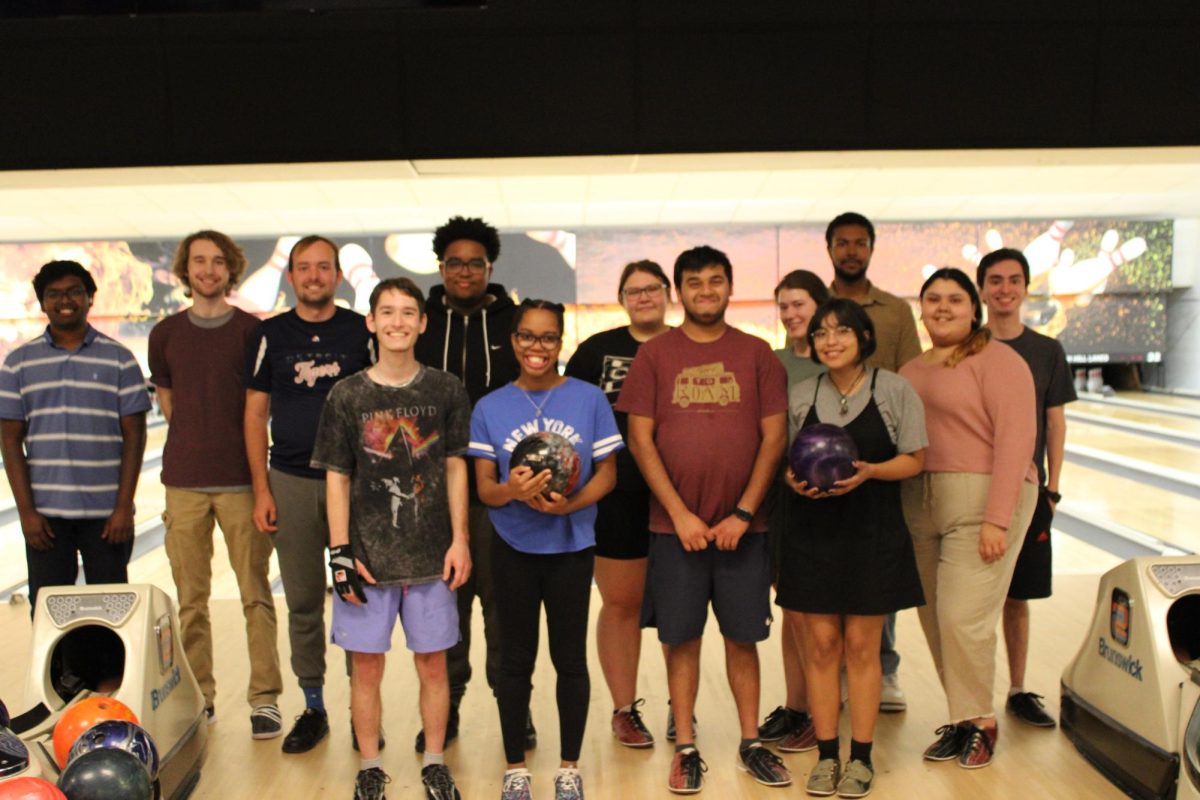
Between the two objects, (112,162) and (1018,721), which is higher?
(112,162)

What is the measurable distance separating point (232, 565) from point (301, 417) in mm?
499

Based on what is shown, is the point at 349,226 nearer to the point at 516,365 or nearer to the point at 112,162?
the point at 112,162

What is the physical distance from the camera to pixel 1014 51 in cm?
321

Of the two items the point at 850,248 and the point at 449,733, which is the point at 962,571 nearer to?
the point at 850,248

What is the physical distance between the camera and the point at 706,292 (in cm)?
236

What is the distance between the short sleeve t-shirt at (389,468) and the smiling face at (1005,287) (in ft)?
4.68

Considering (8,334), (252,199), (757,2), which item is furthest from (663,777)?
(8,334)

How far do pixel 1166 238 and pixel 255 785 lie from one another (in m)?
8.83

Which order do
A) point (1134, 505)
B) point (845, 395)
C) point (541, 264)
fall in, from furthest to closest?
point (541, 264) < point (1134, 505) < point (845, 395)

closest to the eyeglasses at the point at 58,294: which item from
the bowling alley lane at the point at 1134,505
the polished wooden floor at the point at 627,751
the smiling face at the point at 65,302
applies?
the smiling face at the point at 65,302

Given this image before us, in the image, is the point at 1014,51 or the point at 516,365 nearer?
the point at 516,365

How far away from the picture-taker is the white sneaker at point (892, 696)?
2.87 metres

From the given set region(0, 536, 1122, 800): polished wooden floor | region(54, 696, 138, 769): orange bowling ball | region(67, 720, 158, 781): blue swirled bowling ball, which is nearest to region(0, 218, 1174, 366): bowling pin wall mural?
region(0, 536, 1122, 800): polished wooden floor

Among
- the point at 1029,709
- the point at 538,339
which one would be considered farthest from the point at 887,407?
the point at 1029,709
